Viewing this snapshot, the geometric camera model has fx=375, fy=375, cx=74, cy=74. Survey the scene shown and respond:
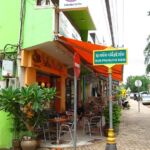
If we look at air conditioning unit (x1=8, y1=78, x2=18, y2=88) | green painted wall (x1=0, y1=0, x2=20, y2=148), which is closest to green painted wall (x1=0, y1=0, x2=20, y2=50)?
green painted wall (x1=0, y1=0, x2=20, y2=148)

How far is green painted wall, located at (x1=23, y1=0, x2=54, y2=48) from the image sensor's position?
472 inches

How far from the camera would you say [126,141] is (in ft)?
44.6

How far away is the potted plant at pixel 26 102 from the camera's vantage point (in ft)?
36.0

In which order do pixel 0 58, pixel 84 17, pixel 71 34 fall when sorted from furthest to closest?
pixel 84 17 → pixel 71 34 → pixel 0 58

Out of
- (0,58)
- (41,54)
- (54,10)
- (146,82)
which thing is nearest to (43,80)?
(41,54)

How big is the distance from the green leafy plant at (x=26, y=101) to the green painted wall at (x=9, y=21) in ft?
6.85

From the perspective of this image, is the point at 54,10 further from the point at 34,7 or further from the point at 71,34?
the point at 71,34

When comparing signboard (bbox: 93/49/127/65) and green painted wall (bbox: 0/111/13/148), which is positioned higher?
signboard (bbox: 93/49/127/65)

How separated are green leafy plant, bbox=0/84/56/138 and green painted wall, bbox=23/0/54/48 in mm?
1674

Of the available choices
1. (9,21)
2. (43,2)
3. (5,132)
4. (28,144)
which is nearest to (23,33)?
(9,21)

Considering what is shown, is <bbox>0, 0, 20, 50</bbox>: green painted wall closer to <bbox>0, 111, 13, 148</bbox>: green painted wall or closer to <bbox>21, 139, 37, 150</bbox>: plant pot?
<bbox>0, 111, 13, 148</bbox>: green painted wall

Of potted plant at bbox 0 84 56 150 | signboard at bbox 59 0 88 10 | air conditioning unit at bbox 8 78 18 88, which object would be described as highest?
signboard at bbox 59 0 88 10

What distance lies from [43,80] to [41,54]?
2.06 meters

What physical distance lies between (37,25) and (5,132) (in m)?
3.59
